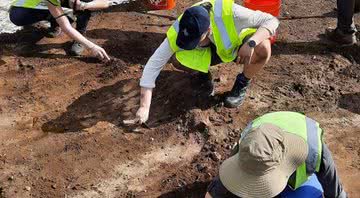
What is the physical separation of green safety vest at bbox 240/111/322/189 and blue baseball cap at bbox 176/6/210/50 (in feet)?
3.07

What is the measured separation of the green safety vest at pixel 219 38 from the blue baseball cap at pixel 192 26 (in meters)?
0.20

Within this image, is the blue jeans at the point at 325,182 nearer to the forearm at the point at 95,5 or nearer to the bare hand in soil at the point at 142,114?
the bare hand in soil at the point at 142,114

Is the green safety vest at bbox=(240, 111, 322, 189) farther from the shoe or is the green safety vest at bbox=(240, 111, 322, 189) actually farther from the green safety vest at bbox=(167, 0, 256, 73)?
the shoe

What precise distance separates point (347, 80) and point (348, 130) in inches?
26.4

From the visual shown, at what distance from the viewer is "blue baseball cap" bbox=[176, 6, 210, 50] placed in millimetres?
3402

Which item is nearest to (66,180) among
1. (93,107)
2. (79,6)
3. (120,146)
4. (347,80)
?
(120,146)

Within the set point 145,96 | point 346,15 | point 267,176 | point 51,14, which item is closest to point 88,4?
point 51,14

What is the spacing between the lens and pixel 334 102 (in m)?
4.27

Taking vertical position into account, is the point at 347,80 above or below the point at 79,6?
below

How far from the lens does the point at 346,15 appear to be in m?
4.84

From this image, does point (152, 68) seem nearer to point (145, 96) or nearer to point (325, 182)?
point (145, 96)

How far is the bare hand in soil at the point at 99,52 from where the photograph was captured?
15.1 ft

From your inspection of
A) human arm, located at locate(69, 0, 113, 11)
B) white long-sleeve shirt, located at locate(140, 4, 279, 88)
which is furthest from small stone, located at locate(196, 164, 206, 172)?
human arm, located at locate(69, 0, 113, 11)

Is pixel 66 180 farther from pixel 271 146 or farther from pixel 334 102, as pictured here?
pixel 334 102
